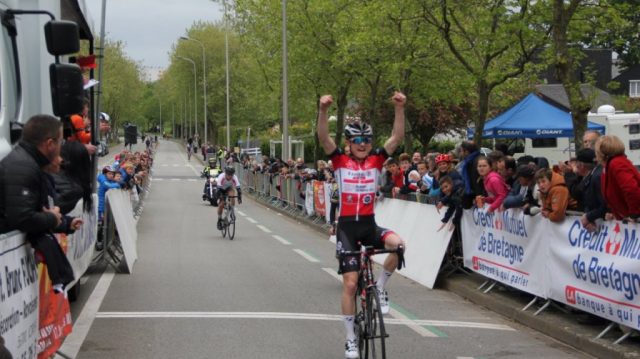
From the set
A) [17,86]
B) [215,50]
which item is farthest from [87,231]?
[215,50]

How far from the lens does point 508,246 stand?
1078 centimetres

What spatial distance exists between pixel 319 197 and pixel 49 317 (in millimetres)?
17343

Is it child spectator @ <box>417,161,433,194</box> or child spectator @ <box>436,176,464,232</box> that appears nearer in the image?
child spectator @ <box>436,176,464,232</box>

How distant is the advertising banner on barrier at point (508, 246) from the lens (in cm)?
995

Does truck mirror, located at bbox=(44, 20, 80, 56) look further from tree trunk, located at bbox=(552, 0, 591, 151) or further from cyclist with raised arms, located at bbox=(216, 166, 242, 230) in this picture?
cyclist with raised arms, located at bbox=(216, 166, 242, 230)

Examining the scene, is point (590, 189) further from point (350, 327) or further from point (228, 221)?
point (228, 221)

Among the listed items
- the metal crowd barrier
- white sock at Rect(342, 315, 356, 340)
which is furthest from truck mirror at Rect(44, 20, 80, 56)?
the metal crowd barrier

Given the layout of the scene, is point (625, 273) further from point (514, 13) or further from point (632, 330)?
point (514, 13)

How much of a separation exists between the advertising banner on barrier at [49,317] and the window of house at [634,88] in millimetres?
79581

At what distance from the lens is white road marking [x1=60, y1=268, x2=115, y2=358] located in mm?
8188

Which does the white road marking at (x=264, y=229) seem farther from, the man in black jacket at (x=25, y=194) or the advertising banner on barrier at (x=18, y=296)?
the advertising banner on barrier at (x=18, y=296)

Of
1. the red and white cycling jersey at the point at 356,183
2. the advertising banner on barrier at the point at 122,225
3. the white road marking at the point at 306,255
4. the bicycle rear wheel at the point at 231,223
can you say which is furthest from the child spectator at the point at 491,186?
the bicycle rear wheel at the point at 231,223

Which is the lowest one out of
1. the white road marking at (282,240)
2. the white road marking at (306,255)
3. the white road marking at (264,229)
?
the white road marking at (264,229)

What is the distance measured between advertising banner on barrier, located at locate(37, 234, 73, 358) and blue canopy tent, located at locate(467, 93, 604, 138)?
1972 cm
